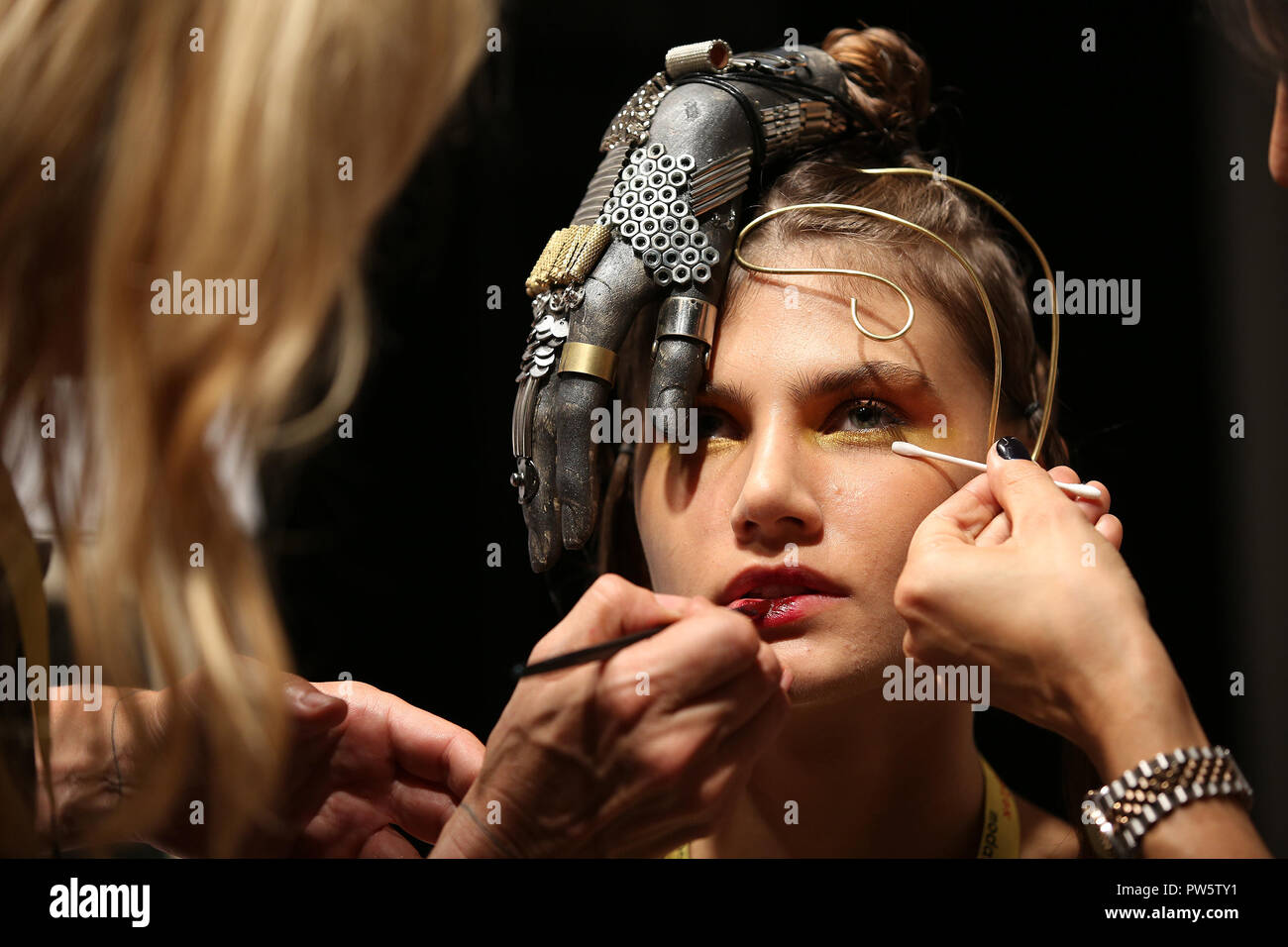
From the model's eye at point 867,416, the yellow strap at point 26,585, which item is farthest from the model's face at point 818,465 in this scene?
the yellow strap at point 26,585

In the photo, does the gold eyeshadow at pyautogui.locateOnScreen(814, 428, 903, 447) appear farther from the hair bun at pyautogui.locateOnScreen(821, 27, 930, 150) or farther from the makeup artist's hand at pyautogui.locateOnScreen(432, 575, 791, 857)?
the hair bun at pyautogui.locateOnScreen(821, 27, 930, 150)

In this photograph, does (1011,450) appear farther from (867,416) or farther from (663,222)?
(663,222)

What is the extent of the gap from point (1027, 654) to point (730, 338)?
65cm

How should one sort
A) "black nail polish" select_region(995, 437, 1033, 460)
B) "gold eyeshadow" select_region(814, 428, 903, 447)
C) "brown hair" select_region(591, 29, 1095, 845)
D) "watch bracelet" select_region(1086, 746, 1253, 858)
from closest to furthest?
"watch bracelet" select_region(1086, 746, 1253, 858), "black nail polish" select_region(995, 437, 1033, 460), "gold eyeshadow" select_region(814, 428, 903, 447), "brown hair" select_region(591, 29, 1095, 845)

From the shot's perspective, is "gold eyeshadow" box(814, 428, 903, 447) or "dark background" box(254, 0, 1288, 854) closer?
"gold eyeshadow" box(814, 428, 903, 447)

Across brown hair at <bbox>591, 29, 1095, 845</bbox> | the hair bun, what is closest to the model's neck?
brown hair at <bbox>591, 29, 1095, 845</bbox>

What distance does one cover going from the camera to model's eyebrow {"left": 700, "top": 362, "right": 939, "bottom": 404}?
1.53m

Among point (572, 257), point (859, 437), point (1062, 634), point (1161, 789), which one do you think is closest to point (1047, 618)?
point (1062, 634)

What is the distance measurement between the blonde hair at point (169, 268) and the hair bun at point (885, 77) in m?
0.86

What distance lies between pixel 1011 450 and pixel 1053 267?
2.33 ft

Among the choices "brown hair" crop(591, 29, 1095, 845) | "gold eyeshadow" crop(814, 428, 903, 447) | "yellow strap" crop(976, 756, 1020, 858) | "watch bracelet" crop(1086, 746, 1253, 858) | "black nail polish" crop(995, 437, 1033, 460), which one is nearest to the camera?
"watch bracelet" crop(1086, 746, 1253, 858)

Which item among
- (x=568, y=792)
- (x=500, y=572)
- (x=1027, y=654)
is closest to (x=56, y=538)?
(x=568, y=792)

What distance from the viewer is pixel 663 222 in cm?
161
